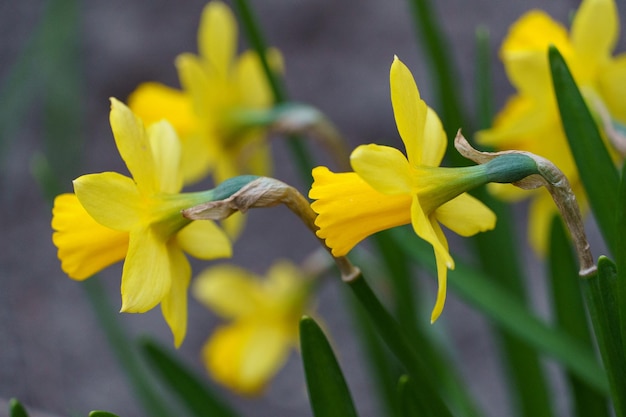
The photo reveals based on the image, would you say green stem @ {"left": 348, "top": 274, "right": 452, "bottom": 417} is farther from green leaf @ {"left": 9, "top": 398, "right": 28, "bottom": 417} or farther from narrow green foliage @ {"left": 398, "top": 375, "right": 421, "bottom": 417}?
green leaf @ {"left": 9, "top": 398, "right": 28, "bottom": 417}

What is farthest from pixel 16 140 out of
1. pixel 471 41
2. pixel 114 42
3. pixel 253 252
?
pixel 471 41

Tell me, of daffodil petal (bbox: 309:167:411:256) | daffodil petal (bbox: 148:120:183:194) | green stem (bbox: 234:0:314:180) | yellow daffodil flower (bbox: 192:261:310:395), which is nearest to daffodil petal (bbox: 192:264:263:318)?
yellow daffodil flower (bbox: 192:261:310:395)

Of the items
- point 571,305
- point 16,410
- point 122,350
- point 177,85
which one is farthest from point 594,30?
point 177,85

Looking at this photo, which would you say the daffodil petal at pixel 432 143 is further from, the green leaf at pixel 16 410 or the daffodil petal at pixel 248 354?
the daffodil petal at pixel 248 354

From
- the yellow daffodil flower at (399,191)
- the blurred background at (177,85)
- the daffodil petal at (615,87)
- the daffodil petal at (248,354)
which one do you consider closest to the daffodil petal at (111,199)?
the yellow daffodil flower at (399,191)

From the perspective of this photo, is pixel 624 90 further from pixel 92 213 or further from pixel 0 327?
pixel 0 327

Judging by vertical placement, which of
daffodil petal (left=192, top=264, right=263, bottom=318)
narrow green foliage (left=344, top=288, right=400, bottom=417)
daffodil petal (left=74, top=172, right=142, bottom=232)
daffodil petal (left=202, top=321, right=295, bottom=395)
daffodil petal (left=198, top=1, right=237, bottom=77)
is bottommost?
narrow green foliage (left=344, top=288, right=400, bottom=417)

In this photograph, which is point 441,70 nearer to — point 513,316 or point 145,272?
point 513,316
